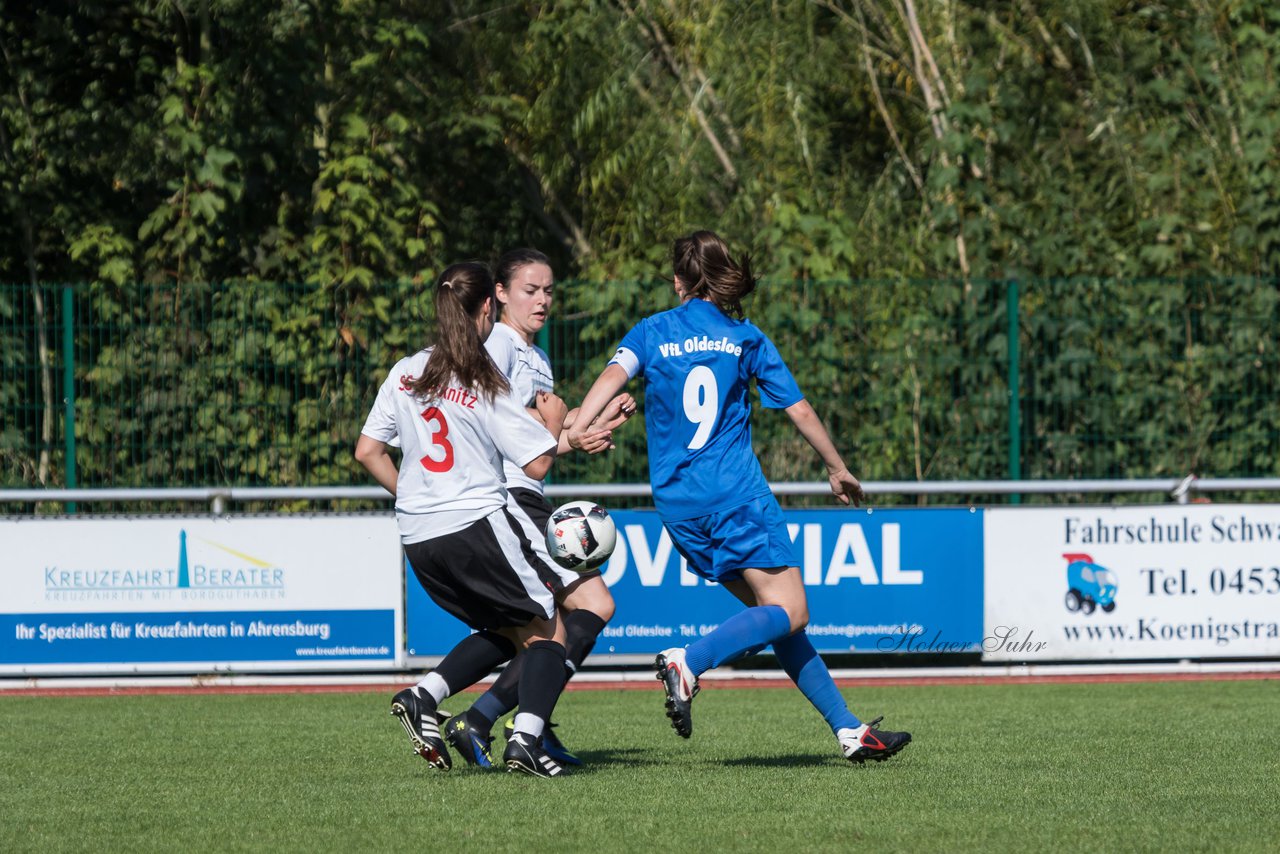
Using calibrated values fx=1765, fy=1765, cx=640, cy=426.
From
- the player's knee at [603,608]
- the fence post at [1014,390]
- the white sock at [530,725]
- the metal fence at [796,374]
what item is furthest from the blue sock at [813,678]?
the fence post at [1014,390]

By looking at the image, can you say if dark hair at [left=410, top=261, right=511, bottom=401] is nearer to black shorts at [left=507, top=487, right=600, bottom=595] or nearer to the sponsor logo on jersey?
black shorts at [left=507, top=487, right=600, bottom=595]

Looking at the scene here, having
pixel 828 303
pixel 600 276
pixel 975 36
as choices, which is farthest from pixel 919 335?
pixel 975 36

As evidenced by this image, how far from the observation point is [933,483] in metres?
10.5

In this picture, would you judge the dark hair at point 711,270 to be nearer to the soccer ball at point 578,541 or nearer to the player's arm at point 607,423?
the player's arm at point 607,423

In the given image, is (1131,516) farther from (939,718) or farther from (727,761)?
(727,761)

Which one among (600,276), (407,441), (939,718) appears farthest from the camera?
(600,276)

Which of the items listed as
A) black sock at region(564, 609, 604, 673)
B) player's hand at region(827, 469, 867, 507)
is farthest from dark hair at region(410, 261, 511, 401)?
player's hand at region(827, 469, 867, 507)

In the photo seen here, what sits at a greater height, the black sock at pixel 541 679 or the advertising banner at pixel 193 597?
the black sock at pixel 541 679

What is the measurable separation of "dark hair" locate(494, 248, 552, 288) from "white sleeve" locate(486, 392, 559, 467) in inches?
35.0

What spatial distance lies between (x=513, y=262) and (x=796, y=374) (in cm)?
477

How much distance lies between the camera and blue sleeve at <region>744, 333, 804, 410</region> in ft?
20.9

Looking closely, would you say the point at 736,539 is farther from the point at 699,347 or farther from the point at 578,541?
the point at 699,347

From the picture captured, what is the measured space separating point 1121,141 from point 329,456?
8.69 metres

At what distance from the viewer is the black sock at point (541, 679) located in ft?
19.9
